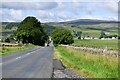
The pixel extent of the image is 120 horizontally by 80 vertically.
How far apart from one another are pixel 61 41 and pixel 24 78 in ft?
562

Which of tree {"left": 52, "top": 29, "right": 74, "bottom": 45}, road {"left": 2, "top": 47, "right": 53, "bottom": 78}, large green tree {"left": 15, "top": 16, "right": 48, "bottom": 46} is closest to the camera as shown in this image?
road {"left": 2, "top": 47, "right": 53, "bottom": 78}

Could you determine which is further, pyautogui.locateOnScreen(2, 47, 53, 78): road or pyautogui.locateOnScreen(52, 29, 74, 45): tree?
pyautogui.locateOnScreen(52, 29, 74, 45): tree

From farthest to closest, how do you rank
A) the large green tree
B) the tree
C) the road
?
the tree
the large green tree
the road

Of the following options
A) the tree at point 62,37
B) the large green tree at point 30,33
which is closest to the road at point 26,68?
the large green tree at point 30,33

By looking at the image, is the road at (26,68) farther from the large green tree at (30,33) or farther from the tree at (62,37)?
the tree at (62,37)

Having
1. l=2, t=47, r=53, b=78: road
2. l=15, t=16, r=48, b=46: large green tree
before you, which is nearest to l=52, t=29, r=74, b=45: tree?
l=15, t=16, r=48, b=46: large green tree

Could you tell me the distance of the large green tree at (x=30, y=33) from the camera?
15162 cm

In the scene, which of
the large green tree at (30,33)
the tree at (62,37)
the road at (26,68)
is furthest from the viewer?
the tree at (62,37)

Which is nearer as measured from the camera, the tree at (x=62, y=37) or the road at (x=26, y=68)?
the road at (x=26, y=68)

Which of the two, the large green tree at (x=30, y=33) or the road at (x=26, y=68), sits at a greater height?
the large green tree at (x=30, y=33)

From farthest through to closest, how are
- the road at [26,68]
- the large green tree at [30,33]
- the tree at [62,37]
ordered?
the tree at [62,37], the large green tree at [30,33], the road at [26,68]

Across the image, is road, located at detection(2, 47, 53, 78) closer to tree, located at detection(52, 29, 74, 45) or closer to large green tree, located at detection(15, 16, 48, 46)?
large green tree, located at detection(15, 16, 48, 46)

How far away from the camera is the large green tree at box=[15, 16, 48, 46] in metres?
A: 152

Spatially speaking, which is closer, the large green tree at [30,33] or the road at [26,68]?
the road at [26,68]
